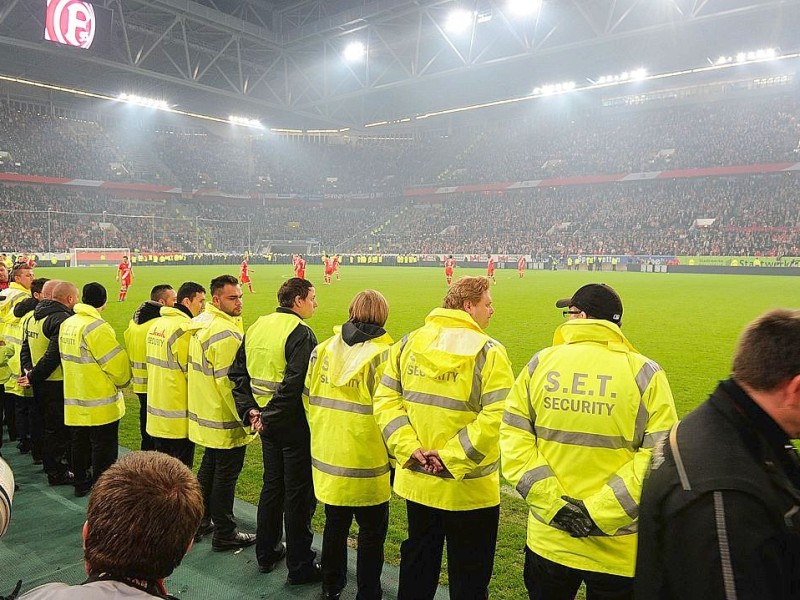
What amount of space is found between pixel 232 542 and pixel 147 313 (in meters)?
2.22

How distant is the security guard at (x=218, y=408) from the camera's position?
4355 millimetres

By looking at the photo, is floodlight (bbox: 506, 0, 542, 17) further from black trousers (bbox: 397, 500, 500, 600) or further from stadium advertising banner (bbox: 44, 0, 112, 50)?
black trousers (bbox: 397, 500, 500, 600)

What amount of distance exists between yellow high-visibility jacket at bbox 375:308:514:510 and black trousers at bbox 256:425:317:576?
38.9 inches

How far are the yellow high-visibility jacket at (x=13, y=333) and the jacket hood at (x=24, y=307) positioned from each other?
156 mm

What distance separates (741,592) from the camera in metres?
1.30

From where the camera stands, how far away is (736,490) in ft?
4.29

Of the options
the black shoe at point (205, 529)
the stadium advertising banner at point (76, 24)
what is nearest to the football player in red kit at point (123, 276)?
the stadium advertising banner at point (76, 24)

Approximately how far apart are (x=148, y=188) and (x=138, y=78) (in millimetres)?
25044

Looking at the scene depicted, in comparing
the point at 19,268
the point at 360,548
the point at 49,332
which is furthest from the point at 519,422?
the point at 19,268

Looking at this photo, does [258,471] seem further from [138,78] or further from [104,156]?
[104,156]

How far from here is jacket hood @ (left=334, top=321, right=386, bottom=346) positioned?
11.2 feet

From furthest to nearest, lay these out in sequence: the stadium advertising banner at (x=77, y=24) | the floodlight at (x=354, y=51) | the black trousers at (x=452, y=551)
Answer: the floodlight at (x=354, y=51), the stadium advertising banner at (x=77, y=24), the black trousers at (x=452, y=551)

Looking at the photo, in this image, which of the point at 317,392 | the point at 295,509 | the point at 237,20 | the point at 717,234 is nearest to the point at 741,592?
the point at 317,392

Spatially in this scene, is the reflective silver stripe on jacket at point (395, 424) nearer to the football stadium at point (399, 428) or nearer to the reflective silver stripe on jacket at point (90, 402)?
the football stadium at point (399, 428)
